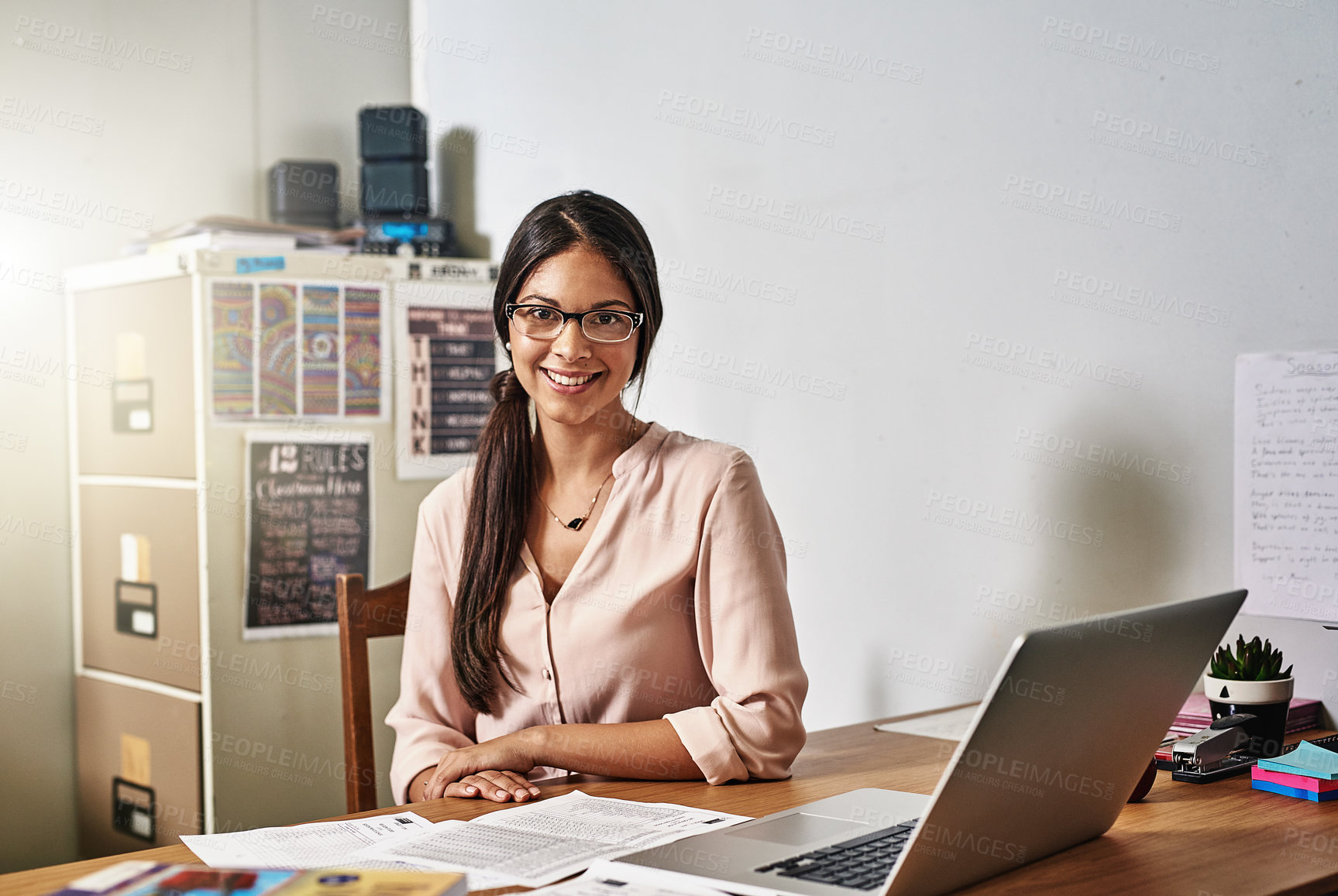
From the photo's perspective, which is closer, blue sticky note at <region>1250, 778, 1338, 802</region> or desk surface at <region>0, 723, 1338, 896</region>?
desk surface at <region>0, 723, 1338, 896</region>

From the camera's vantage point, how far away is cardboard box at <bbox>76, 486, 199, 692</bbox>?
2615 millimetres

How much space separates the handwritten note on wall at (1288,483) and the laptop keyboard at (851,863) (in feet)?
2.40

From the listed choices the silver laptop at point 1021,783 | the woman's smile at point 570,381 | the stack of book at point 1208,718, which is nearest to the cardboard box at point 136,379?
the woman's smile at point 570,381

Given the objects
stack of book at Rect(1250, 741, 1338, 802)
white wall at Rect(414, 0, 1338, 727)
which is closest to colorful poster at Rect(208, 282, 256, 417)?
white wall at Rect(414, 0, 1338, 727)

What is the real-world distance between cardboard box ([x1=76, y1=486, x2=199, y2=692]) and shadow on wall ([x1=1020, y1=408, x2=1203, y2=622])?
5.89ft

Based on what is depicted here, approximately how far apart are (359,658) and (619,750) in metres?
0.48

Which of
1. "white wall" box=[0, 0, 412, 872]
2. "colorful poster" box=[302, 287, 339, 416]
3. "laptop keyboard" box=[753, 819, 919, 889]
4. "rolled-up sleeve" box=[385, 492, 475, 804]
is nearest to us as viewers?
"laptop keyboard" box=[753, 819, 919, 889]

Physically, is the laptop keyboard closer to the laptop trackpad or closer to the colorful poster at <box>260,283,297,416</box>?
the laptop trackpad

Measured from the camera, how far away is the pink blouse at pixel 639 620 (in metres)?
1.44

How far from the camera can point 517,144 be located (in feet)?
9.55

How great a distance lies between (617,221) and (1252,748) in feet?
3.31

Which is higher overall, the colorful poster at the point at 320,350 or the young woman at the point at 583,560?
the colorful poster at the point at 320,350

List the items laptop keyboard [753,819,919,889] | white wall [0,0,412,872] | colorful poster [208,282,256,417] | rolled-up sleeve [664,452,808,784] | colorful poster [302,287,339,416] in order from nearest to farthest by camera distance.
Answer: laptop keyboard [753,819,919,889] < rolled-up sleeve [664,452,808,784] < colorful poster [208,282,256,417] < colorful poster [302,287,339,416] < white wall [0,0,412,872]

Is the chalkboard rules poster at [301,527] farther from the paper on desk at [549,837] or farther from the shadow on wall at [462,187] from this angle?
the paper on desk at [549,837]
